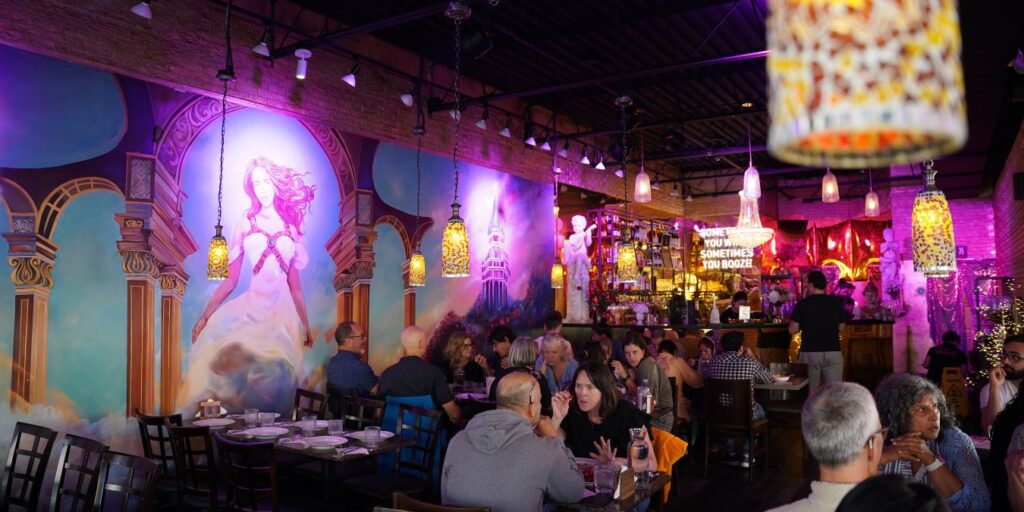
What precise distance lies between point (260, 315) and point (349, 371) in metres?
1.51

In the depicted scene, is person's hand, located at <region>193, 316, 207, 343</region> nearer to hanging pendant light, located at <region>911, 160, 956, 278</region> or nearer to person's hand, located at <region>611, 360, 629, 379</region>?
person's hand, located at <region>611, 360, 629, 379</region>

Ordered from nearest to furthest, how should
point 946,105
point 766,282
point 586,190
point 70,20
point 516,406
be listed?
point 946,105 < point 516,406 < point 70,20 < point 586,190 < point 766,282

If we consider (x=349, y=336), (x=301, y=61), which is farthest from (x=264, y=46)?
(x=349, y=336)

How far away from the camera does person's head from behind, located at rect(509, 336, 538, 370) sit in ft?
19.1

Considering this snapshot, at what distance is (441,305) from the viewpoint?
384 inches

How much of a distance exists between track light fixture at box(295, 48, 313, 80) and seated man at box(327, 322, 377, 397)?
2.71 m

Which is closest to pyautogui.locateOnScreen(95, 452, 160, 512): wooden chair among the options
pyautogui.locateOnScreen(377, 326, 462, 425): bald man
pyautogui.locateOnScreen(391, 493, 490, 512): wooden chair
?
pyautogui.locateOnScreen(391, 493, 490, 512): wooden chair

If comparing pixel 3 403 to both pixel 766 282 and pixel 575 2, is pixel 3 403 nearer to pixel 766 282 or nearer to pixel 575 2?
pixel 575 2

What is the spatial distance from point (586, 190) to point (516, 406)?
10410mm

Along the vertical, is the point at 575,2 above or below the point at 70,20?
above

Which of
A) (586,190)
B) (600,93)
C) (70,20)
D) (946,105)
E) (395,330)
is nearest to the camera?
(946,105)

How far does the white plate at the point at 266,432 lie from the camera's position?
5223mm

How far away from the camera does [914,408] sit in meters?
3.12

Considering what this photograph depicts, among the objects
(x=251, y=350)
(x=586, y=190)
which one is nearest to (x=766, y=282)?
(x=586, y=190)
